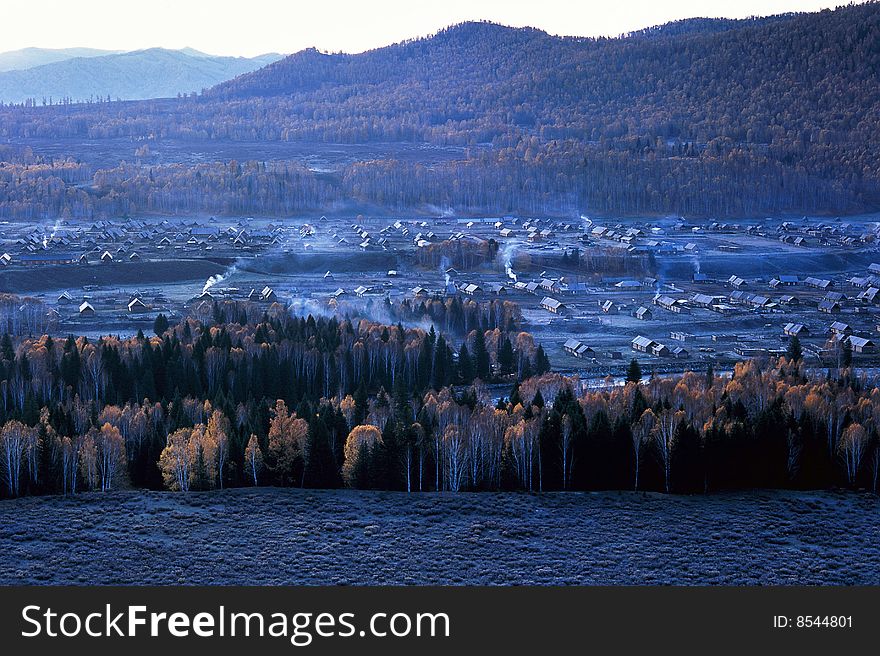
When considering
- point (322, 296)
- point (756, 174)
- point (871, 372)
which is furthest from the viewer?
point (756, 174)

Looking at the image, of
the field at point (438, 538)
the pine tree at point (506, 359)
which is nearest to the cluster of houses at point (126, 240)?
the pine tree at point (506, 359)

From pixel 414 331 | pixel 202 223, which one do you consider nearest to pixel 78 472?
pixel 414 331

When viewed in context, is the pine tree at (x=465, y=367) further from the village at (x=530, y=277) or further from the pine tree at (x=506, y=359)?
the village at (x=530, y=277)

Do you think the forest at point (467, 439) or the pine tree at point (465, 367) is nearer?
the forest at point (467, 439)

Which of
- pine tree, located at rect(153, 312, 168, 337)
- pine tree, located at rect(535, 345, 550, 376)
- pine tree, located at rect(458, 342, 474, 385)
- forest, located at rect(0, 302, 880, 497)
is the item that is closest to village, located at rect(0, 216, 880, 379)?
pine tree, located at rect(535, 345, 550, 376)

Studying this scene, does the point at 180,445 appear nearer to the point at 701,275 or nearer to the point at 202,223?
the point at 701,275

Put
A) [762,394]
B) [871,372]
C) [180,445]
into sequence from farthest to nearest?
[871,372] < [762,394] < [180,445]

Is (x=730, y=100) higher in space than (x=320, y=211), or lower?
higher

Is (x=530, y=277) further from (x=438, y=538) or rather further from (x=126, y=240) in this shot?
(x=438, y=538)

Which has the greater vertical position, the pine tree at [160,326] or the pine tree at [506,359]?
the pine tree at [160,326]
